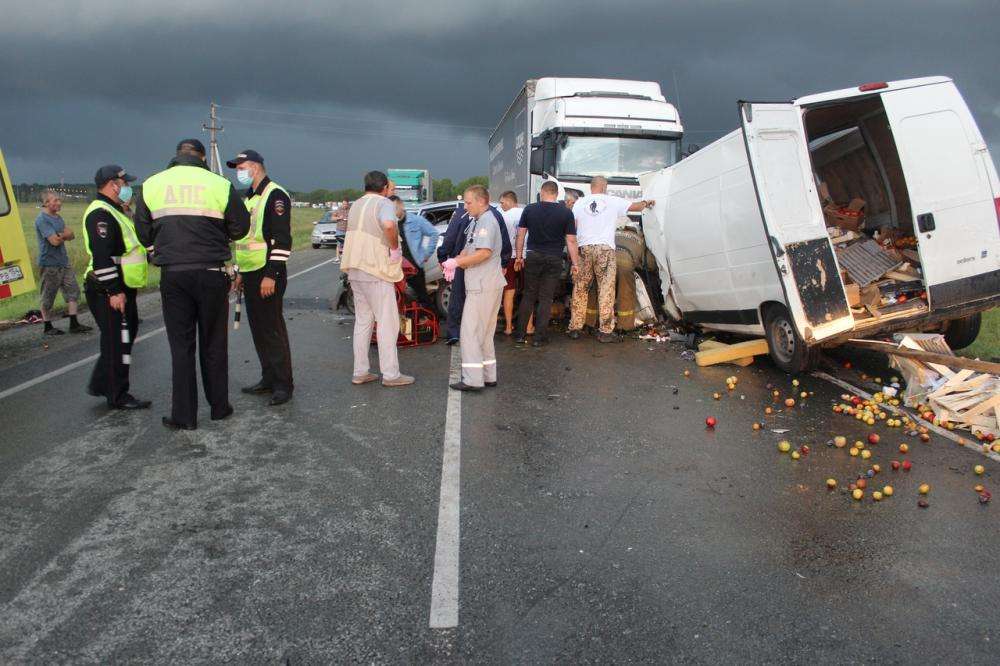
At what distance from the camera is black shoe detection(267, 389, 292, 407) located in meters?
6.57

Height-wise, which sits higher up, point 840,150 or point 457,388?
point 840,150

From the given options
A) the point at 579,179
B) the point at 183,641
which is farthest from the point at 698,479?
the point at 579,179

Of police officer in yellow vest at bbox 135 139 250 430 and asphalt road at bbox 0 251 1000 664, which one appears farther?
police officer in yellow vest at bbox 135 139 250 430

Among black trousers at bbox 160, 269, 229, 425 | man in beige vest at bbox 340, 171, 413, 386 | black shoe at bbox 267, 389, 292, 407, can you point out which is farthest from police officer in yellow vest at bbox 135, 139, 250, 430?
man in beige vest at bbox 340, 171, 413, 386

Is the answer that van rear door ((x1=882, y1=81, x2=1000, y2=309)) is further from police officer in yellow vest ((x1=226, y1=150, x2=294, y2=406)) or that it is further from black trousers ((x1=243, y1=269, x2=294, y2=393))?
black trousers ((x1=243, y1=269, x2=294, y2=393))

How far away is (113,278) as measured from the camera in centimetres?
610

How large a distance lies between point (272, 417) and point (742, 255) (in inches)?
194

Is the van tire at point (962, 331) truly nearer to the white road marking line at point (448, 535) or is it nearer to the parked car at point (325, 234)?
the white road marking line at point (448, 535)

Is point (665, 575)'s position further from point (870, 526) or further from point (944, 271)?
point (944, 271)

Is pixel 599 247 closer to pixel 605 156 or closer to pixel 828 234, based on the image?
pixel 828 234

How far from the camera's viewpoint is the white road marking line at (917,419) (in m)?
5.55

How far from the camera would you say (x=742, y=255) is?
25.4 ft

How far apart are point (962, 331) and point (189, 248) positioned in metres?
8.01

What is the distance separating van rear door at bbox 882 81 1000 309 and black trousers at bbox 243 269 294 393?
19.3ft
